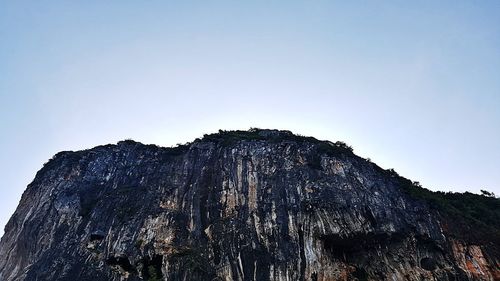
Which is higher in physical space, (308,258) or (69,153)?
(69,153)

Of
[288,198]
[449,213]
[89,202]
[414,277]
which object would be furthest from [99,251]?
[449,213]

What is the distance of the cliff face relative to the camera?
3034cm

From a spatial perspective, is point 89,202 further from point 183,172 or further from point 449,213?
point 449,213

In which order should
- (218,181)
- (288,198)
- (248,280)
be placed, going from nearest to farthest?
1. (248,280)
2. (288,198)
3. (218,181)

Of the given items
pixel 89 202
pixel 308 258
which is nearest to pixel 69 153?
pixel 89 202

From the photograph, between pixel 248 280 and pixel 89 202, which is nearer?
pixel 248 280

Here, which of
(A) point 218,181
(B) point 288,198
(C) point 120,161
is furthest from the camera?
(C) point 120,161

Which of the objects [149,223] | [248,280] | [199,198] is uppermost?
[199,198]

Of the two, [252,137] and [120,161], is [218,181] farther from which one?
[120,161]

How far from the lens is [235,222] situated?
32.9m

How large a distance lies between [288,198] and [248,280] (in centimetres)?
786

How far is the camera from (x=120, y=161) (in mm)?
41875

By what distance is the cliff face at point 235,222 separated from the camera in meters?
30.3

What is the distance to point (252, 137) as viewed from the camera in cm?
4319
